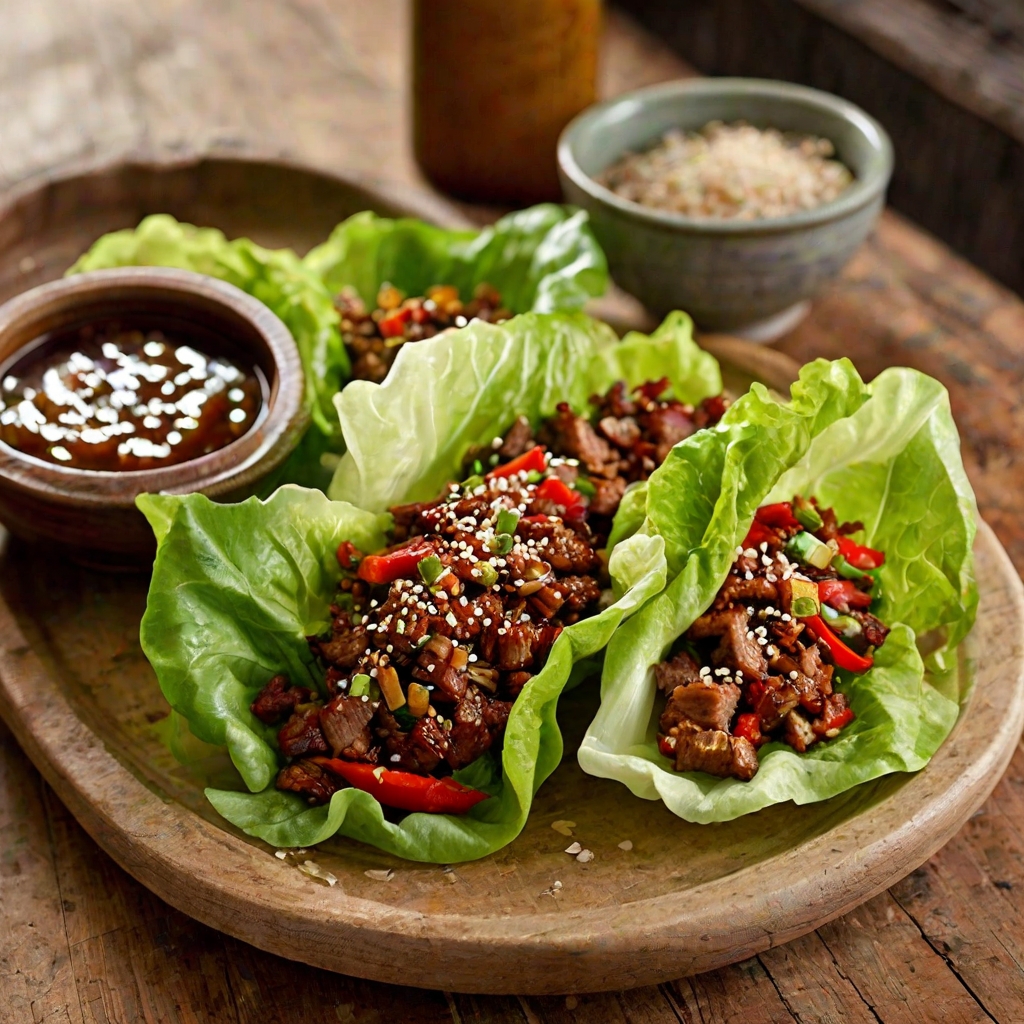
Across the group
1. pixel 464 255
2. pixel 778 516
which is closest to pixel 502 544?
pixel 778 516

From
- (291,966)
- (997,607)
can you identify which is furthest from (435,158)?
(291,966)

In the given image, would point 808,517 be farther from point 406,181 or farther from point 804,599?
point 406,181

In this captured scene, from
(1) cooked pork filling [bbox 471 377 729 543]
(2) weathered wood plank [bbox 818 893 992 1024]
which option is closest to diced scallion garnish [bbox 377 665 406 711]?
(1) cooked pork filling [bbox 471 377 729 543]

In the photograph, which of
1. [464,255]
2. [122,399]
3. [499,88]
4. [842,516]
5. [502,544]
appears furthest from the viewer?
[499,88]

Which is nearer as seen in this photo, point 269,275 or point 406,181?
point 269,275

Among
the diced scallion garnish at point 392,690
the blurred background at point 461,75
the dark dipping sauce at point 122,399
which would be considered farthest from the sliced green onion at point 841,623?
the blurred background at point 461,75

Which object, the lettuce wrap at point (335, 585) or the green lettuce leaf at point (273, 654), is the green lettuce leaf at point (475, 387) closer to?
the lettuce wrap at point (335, 585)
